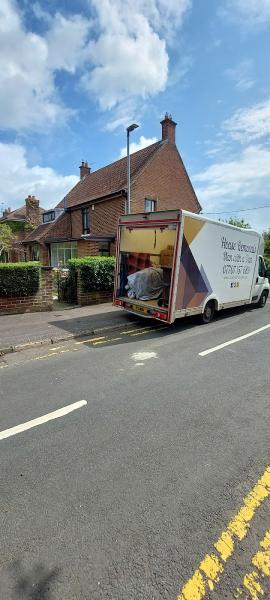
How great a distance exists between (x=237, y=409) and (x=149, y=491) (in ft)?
6.15

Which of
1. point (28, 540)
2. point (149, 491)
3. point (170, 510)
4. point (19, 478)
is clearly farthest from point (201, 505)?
point (19, 478)

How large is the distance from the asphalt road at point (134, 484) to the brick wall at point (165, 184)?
17782 millimetres

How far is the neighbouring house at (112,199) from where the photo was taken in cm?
2117

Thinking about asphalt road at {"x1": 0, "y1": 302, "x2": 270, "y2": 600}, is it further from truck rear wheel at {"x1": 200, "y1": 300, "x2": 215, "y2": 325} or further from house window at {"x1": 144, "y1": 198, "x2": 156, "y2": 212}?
house window at {"x1": 144, "y1": 198, "x2": 156, "y2": 212}

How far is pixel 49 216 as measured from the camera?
29656 mm

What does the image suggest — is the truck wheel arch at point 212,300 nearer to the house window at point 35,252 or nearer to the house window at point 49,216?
the house window at point 49,216

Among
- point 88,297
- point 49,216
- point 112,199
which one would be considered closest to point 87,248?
point 112,199

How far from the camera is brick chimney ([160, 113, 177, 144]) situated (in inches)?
921

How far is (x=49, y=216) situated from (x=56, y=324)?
23930 mm

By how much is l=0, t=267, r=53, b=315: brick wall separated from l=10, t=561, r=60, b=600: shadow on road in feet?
26.0

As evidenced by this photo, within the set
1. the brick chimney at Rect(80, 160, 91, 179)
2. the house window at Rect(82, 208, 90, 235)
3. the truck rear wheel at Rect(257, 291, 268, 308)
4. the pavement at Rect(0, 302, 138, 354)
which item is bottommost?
the pavement at Rect(0, 302, 138, 354)

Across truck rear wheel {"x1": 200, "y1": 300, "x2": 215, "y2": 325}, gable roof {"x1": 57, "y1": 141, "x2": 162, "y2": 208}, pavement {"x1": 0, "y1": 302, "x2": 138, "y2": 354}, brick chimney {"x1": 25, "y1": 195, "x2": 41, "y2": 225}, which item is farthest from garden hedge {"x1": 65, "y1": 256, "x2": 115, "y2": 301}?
Result: brick chimney {"x1": 25, "y1": 195, "x2": 41, "y2": 225}

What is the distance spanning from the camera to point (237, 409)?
403cm

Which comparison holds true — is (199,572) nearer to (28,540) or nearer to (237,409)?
(28,540)
